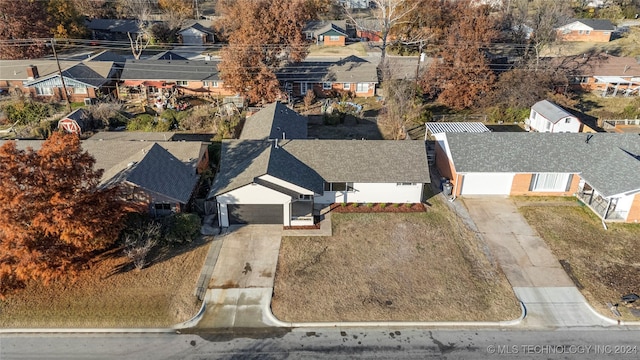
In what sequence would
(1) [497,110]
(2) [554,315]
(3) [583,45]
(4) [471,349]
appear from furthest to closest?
(3) [583,45], (1) [497,110], (2) [554,315], (4) [471,349]

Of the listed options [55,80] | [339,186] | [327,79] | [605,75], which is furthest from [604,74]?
[55,80]

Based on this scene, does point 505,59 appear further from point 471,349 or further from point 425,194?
point 471,349

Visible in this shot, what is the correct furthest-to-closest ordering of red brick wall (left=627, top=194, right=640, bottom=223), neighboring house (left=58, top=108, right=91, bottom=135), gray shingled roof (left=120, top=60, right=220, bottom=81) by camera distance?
gray shingled roof (left=120, top=60, right=220, bottom=81) < neighboring house (left=58, top=108, right=91, bottom=135) < red brick wall (left=627, top=194, right=640, bottom=223)

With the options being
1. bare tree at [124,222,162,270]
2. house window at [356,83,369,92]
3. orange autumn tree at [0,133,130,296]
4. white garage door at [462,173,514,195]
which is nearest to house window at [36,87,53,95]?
orange autumn tree at [0,133,130,296]

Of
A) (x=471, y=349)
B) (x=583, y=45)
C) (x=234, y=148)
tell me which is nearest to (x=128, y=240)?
(x=234, y=148)

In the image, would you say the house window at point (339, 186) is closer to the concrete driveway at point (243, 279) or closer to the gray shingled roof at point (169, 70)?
the concrete driveway at point (243, 279)

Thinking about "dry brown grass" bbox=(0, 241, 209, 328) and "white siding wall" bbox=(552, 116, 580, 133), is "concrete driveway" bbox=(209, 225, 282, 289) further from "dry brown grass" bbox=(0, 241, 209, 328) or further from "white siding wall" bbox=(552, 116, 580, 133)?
"white siding wall" bbox=(552, 116, 580, 133)
